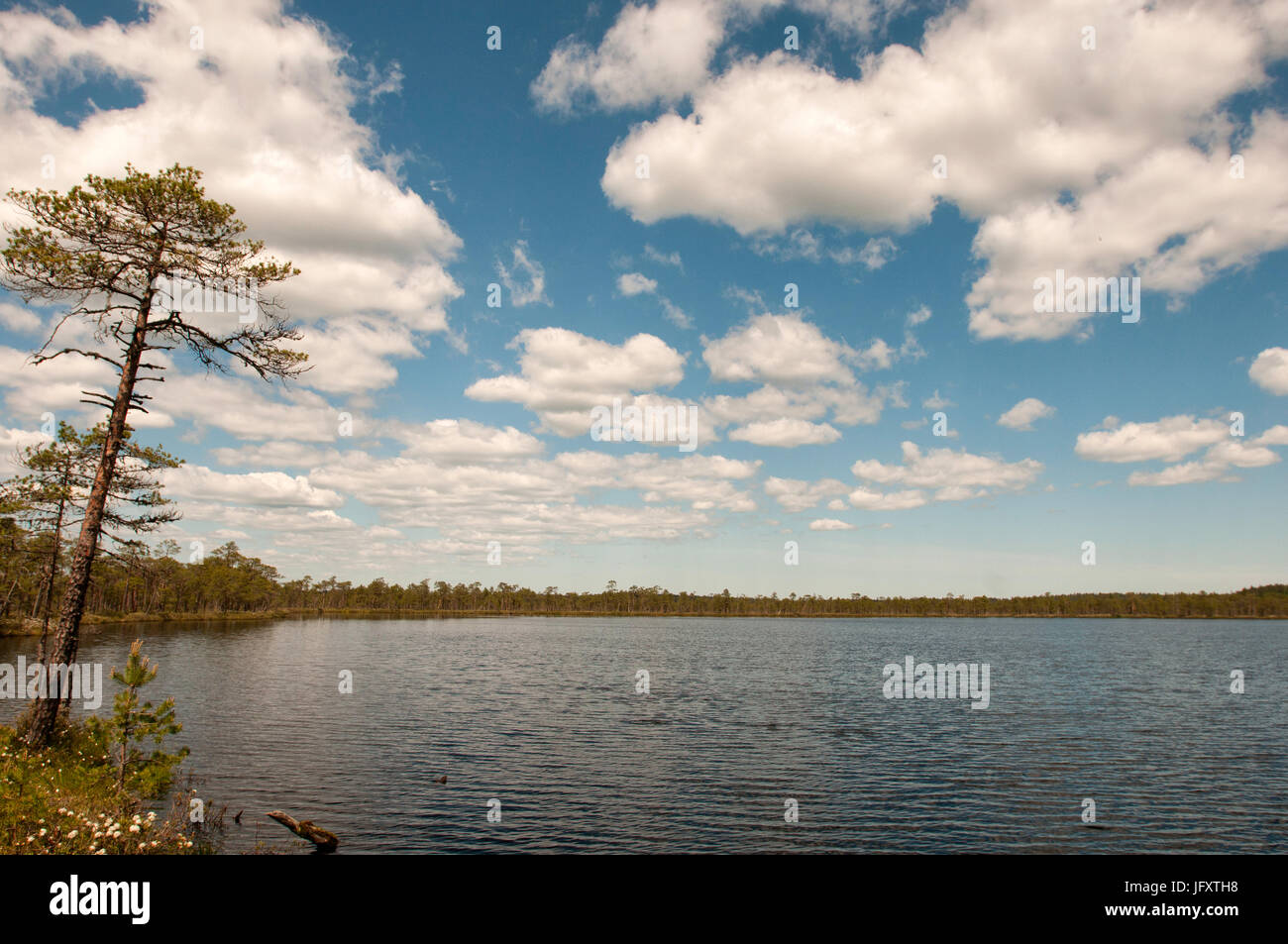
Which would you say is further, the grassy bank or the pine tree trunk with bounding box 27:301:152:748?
the pine tree trunk with bounding box 27:301:152:748

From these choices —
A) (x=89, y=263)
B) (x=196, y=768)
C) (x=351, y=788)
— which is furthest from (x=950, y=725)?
(x=89, y=263)

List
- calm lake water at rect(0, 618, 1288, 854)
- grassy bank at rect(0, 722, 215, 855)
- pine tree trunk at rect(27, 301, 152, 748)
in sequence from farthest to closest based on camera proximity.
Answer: calm lake water at rect(0, 618, 1288, 854)
pine tree trunk at rect(27, 301, 152, 748)
grassy bank at rect(0, 722, 215, 855)

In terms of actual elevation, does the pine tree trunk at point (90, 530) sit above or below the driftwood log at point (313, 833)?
above

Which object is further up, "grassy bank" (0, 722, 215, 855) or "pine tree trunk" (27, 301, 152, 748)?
"pine tree trunk" (27, 301, 152, 748)

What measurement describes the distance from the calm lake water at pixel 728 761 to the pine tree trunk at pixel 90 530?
23.1ft

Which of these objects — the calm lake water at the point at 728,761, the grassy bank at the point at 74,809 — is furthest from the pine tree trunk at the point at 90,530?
the calm lake water at the point at 728,761

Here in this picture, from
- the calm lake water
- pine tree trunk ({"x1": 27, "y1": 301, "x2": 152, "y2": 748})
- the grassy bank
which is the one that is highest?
pine tree trunk ({"x1": 27, "y1": 301, "x2": 152, "y2": 748})

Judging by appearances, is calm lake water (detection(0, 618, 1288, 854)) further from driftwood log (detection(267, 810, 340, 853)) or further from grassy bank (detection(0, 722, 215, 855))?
grassy bank (detection(0, 722, 215, 855))

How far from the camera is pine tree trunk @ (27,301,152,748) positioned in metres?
22.0

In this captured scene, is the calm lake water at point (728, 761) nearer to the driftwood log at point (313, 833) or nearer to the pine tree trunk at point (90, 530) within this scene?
the driftwood log at point (313, 833)

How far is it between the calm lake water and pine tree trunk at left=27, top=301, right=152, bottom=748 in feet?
23.1

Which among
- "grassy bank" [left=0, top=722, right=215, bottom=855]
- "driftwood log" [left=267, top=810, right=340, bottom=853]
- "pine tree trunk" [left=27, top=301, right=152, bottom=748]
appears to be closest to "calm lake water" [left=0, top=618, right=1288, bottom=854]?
"driftwood log" [left=267, top=810, right=340, bottom=853]

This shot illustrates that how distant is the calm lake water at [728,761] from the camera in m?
25.1
